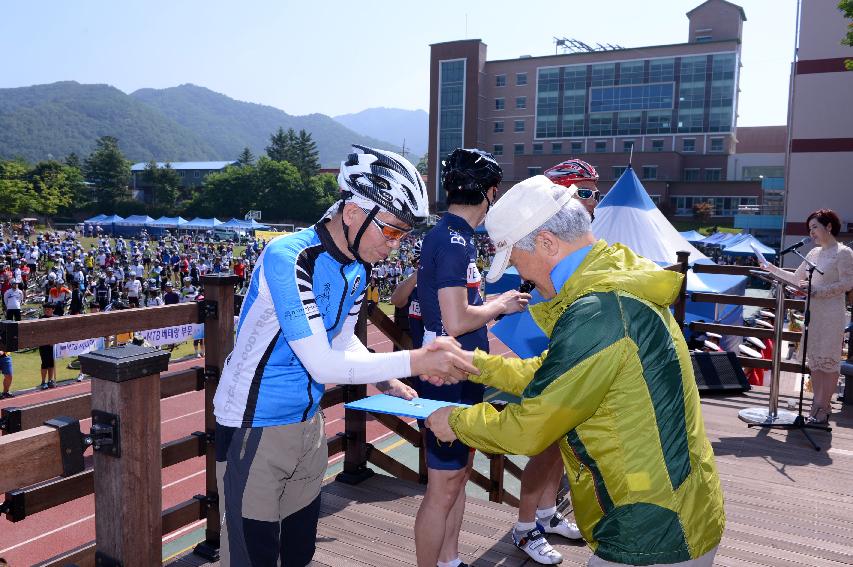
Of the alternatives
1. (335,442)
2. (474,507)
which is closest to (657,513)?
(474,507)

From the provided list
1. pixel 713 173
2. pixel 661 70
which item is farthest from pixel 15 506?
pixel 661 70

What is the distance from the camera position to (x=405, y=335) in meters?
5.07

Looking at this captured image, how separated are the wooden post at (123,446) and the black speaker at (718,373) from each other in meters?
7.90

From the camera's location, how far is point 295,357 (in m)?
2.46

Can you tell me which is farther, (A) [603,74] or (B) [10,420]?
(A) [603,74]

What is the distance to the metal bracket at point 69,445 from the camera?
74.6 inches

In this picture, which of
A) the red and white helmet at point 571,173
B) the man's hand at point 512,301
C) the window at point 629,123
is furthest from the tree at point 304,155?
the man's hand at point 512,301

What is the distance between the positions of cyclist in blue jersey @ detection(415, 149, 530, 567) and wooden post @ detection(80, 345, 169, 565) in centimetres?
143

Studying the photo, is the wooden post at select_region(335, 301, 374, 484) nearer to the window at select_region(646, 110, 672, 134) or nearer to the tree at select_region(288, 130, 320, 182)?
the window at select_region(646, 110, 672, 134)

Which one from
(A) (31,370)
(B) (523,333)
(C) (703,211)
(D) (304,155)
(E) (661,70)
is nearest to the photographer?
(B) (523,333)

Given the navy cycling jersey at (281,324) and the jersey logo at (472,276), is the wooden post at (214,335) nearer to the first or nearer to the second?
the navy cycling jersey at (281,324)

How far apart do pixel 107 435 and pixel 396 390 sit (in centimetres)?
127

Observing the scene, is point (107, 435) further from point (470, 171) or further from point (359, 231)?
point (470, 171)

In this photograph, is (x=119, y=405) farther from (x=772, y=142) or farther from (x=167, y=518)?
(x=772, y=142)
